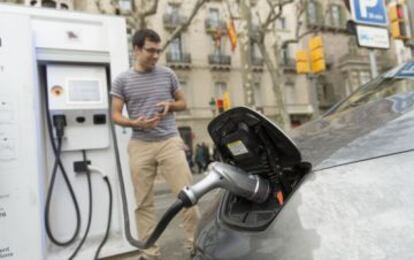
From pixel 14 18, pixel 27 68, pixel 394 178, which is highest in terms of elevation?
pixel 14 18

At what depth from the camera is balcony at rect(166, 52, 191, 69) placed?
2994cm

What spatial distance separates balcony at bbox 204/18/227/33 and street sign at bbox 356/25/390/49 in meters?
25.2

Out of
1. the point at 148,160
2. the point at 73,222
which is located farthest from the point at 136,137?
the point at 73,222

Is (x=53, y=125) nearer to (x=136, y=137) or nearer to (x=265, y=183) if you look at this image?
(x=136, y=137)

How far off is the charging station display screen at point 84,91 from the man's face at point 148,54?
0.40 meters

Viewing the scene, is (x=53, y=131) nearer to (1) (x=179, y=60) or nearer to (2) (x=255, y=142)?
(2) (x=255, y=142)

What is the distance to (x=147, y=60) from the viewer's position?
3.43m

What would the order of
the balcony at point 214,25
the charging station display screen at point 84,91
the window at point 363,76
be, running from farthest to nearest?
the window at point 363,76 < the balcony at point 214,25 < the charging station display screen at point 84,91

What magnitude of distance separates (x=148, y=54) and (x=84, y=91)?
560 mm

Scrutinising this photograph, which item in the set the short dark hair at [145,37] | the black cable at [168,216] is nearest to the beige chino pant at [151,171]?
the short dark hair at [145,37]

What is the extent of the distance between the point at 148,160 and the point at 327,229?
2374 mm

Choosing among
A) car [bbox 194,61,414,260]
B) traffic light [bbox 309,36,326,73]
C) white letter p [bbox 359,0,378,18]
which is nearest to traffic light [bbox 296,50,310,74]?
traffic light [bbox 309,36,326,73]

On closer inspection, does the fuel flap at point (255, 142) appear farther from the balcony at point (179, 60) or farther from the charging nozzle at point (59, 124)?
A: the balcony at point (179, 60)

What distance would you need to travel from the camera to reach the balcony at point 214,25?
31492mm
